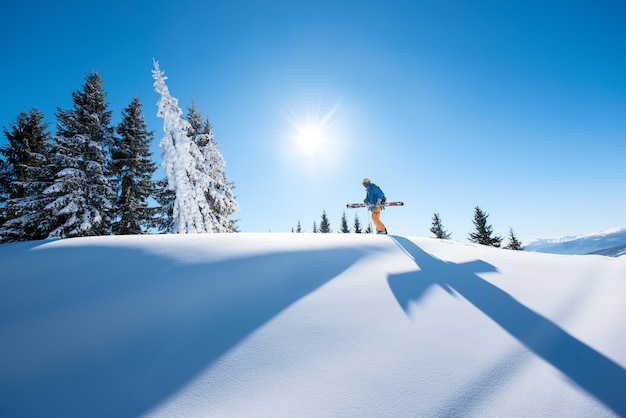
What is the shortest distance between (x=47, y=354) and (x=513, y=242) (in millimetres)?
33763

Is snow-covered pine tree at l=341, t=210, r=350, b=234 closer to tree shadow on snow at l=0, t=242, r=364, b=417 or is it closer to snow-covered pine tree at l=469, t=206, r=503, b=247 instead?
snow-covered pine tree at l=469, t=206, r=503, b=247

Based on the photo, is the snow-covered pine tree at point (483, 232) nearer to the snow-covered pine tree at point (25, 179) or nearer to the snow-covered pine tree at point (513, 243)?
the snow-covered pine tree at point (513, 243)

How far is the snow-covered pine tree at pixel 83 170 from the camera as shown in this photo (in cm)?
1155

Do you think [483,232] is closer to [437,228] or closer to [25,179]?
[437,228]

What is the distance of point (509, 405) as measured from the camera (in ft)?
4.80

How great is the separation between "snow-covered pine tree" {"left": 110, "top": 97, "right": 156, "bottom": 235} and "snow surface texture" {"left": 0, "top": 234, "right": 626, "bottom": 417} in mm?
12500

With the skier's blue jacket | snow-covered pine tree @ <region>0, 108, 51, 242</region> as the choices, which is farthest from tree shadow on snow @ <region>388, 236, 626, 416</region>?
snow-covered pine tree @ <region>0, 108, 51, 242</region>

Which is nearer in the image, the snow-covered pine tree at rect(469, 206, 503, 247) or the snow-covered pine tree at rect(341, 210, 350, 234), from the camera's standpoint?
the snow-covered pine tree at rect(469, 206, 503, 247)

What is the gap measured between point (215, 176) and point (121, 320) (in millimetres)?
14626

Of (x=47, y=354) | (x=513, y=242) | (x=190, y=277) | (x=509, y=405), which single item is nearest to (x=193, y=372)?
(x=47, y=354)

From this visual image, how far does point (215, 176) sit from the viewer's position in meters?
15.7

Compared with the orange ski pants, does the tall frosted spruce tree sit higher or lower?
higher

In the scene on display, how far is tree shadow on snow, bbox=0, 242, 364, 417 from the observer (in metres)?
1.55

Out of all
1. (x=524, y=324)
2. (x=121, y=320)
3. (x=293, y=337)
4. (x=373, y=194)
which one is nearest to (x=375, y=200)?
(x=373, y=194)
